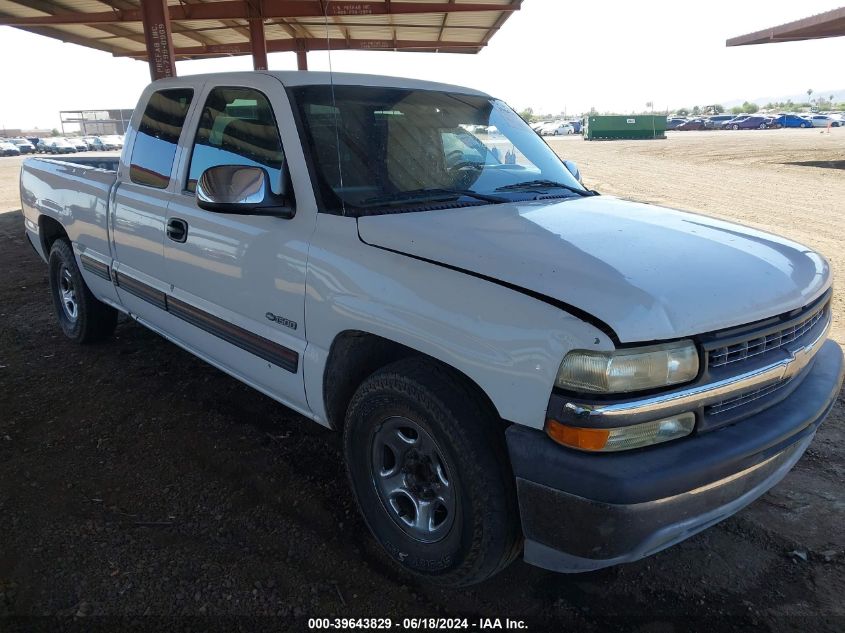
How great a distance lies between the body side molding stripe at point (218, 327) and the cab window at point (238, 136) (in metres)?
0.69

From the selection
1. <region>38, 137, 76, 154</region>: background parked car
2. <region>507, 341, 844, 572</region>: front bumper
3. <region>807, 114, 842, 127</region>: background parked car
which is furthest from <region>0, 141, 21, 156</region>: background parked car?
<region>807, 114, 842, 127</region>: background parked car

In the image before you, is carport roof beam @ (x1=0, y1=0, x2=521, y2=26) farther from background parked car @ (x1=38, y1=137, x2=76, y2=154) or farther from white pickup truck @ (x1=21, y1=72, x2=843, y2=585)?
background parked car @ (x1=38, y1=137, x2=76, y2=154)

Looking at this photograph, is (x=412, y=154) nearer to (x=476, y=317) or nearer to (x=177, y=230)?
(x=476, y=317)

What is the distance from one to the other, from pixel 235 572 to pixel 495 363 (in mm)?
1414

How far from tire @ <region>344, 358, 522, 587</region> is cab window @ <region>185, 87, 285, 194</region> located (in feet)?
3.64

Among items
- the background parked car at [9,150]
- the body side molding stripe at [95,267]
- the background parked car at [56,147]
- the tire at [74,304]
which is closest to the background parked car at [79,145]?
A: the background parked car at [56,147]

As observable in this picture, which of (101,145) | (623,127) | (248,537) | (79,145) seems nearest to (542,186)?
(248,537)

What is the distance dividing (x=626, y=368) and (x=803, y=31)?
30644 mm

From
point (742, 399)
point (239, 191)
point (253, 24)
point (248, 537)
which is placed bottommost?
point (248, 537)

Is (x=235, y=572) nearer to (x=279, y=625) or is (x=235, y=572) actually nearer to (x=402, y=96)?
(x=279, y=625)

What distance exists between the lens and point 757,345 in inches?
79.3

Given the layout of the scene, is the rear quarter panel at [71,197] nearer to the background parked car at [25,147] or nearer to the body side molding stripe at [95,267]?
the body side molding stripe at [95,267]

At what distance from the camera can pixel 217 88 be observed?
3.21 metres

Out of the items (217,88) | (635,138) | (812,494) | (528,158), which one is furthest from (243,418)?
(635,138)
